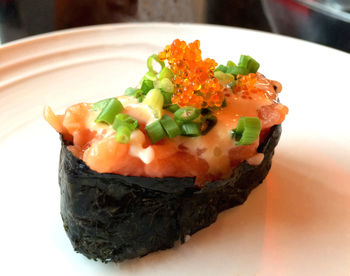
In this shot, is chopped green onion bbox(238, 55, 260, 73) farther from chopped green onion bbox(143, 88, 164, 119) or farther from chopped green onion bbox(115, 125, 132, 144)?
chopped green onion bbox(115, 125, 132, 144)

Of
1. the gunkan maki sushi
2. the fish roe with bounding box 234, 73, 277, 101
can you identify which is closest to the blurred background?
the fish roe with bounding box 234, 73, 277, 101

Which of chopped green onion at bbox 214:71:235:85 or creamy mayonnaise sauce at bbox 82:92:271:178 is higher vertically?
chopped green onion at bbox 214:71:235:85

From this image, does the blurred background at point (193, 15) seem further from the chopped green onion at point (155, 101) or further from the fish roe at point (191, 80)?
the chopped green onion at point (155, 101)

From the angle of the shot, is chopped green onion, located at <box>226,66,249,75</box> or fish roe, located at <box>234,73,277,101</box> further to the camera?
chopped green onion, located at <box>226,66,249,75</box>

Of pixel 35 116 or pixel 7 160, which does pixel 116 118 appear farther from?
pixel 35 116

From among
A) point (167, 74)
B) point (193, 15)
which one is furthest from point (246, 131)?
point (193, 15)

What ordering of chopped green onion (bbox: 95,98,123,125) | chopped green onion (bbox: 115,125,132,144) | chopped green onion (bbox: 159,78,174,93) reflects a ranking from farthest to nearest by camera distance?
1. chopped green onion (bbox: 159,78,174,93)
2. chopped green onion (bbox: 95,98,123,125)
3. chopped green onion (bbox: 115,125,132,144)

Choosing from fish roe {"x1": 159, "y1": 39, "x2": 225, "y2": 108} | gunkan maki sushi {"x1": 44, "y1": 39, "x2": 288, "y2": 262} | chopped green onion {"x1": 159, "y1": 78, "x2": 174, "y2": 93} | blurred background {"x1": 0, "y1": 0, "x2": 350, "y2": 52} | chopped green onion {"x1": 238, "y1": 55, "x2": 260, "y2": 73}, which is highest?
fish roe {"x1": 159, "y1": 39, "x2": 225, "y2": 108}
